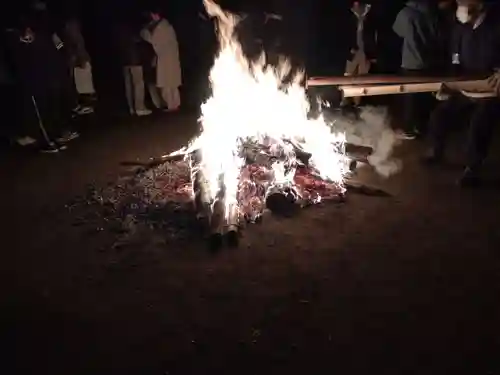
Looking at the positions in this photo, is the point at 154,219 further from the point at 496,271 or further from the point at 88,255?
the point at 496,271

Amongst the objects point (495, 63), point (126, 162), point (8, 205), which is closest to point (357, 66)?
point (495, 63)

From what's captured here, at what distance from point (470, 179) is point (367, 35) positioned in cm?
478

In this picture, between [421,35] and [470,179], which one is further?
[421,35]

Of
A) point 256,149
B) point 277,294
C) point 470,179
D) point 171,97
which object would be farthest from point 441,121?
point 171,97

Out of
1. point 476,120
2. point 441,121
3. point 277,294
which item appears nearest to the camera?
point 277,294

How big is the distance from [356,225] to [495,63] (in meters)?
2.97

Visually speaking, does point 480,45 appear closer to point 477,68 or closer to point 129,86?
point 477,68

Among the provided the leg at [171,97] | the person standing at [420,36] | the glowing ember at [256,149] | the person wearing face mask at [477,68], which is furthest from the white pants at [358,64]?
the leg at [171,97]

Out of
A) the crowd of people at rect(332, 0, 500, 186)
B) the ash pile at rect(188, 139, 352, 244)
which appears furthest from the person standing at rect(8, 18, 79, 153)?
the crowd of people at rect(332, 0, 500, 186)

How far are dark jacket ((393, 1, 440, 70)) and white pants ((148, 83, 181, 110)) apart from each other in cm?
484

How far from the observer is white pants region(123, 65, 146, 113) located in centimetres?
1190

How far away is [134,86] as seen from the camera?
12031mm

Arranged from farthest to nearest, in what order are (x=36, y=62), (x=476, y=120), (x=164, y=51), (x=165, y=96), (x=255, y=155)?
(x=165, y=96) < (x=164, y=51) < (x=36, y=62) < (x=255, y=155) < (x=476, y=120)

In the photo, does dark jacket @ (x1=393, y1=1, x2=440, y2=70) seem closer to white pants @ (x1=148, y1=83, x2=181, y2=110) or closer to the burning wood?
the burning wood
